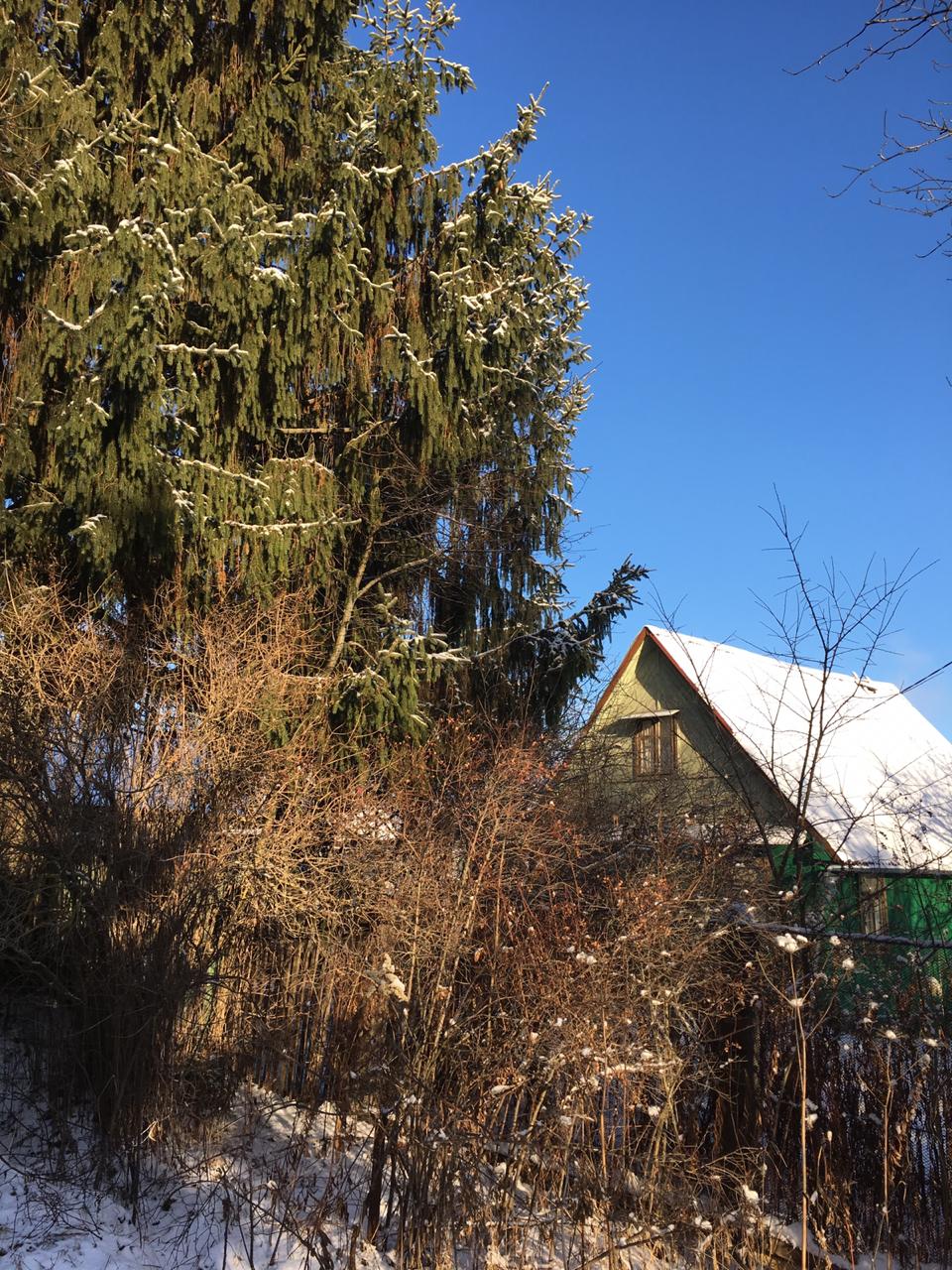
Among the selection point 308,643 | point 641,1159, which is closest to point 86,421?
point 308,643

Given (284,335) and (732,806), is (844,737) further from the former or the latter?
(284,335)

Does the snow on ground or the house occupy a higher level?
the house

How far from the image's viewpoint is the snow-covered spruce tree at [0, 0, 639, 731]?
8.12m

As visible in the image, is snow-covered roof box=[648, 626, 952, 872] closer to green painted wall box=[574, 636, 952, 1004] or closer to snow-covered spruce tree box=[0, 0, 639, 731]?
green painted wall box=[574, 636, 952, 1004]

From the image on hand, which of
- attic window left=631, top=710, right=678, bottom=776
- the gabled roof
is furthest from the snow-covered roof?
attic window left=631, top=710, right=678, bottom=776

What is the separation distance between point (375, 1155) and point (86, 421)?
5.63 m

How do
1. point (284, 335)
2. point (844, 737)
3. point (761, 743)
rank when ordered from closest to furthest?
point (284, 335), point (761, 743), point (844, 737)

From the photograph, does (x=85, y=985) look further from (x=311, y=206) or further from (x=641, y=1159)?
(x=311, y=206)

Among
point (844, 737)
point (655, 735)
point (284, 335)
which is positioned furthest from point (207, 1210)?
point (844, 737)

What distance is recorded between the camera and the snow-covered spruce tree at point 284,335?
8.12 metres

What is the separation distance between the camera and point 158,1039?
223 inches

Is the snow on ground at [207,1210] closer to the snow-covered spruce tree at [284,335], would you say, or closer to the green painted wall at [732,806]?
the green painted wall at [732,806]

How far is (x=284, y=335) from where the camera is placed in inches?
356

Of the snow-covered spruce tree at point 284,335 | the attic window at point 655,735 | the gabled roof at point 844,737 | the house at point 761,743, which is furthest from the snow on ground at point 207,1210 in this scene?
the attic window at point 655,735
